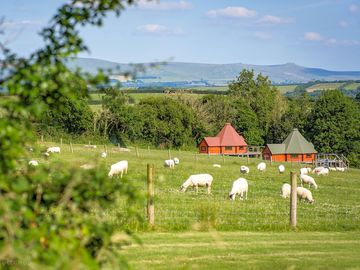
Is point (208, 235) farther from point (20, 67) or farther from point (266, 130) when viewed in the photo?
point (266, 130)

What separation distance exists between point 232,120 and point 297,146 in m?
18.3

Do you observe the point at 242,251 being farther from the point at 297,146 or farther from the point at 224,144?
the point at 224,144

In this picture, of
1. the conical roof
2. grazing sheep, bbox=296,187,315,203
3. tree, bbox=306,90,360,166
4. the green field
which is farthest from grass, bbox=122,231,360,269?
tree, bbox=306,90,360,166

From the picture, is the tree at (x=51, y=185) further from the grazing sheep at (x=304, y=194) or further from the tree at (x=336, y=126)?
the tree at (x=336, y=126)

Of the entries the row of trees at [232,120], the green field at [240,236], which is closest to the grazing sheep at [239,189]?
the green field at [240,236]

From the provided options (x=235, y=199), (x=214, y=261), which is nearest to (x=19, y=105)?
(x=214, y=261)

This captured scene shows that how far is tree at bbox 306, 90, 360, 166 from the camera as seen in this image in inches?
3873

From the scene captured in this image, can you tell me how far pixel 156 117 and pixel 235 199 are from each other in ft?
240

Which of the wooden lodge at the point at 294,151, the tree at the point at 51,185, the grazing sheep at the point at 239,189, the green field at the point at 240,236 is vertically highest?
the tree at the point at 51,185

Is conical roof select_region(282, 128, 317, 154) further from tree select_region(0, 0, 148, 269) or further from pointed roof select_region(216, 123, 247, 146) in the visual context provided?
tree select_region(0, 0, 148, 269)

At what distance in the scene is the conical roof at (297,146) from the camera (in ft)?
304


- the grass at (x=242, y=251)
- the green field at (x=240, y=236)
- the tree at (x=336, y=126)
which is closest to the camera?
the grass at (x=242, y=251)

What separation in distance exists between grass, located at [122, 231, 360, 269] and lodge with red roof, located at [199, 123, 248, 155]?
7907 cm

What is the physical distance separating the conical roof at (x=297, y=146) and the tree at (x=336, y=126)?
5697 millimetres
